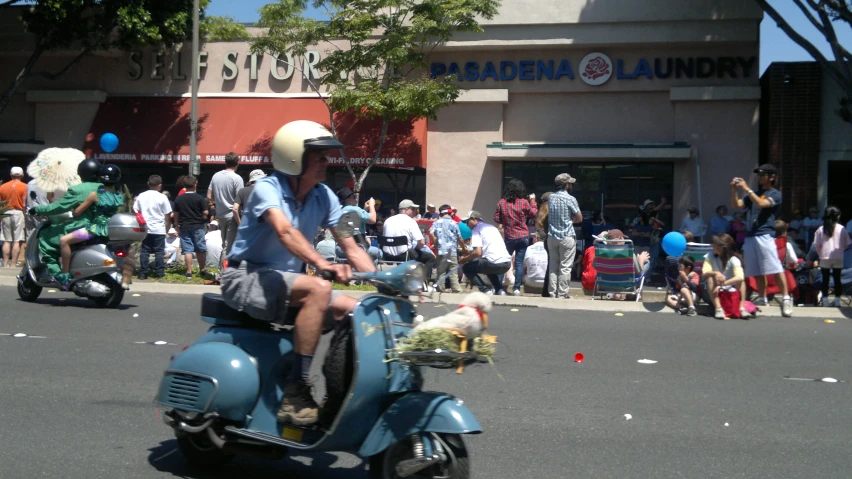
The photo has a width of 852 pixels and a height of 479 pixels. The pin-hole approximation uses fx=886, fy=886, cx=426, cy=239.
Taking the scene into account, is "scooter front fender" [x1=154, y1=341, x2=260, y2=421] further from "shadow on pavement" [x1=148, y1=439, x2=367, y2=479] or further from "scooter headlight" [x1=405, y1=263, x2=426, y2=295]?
"scooter headlight" [x1=405, y1=263, x2=426, y2=295]

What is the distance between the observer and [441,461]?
3867 millimetres

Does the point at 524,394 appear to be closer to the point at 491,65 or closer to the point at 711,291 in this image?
the point at 711,291

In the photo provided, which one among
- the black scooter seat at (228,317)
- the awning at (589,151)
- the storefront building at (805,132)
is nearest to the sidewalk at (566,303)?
the black scooter seat at (228,317)

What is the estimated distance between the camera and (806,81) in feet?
64.3

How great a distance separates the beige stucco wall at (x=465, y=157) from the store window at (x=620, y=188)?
188cm

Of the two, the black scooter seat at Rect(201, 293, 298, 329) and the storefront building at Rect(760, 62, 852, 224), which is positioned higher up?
the storefront building at Rect(760, 62, 852, 224)

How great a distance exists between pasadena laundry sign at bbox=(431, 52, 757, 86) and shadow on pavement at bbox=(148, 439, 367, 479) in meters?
16.3

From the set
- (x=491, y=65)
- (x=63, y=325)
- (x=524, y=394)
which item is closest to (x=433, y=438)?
(x=524, y=394)

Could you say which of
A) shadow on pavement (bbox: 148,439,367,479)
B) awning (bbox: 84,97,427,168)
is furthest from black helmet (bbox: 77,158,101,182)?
awning (bbox: 84,97,427,168)

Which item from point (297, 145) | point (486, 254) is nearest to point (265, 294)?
point (297, 145)

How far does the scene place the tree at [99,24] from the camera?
20.3 meters

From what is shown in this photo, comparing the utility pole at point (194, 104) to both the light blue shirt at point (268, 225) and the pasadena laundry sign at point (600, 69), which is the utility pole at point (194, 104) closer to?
the pasadena laundry sign at point (600, 69)

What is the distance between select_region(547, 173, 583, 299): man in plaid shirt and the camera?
12.7 m

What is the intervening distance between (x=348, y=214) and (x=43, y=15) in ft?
60.9
